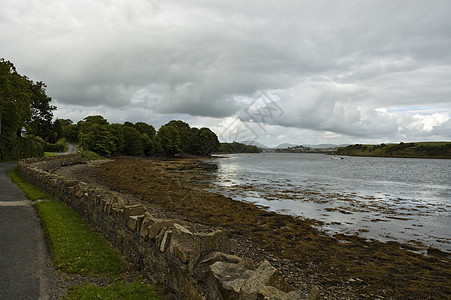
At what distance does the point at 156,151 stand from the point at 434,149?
147 m

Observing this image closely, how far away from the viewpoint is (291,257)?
9023 mm

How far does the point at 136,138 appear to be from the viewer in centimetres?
8688

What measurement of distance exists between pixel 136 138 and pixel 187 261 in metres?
88.0

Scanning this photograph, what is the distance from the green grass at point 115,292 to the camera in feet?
14.7

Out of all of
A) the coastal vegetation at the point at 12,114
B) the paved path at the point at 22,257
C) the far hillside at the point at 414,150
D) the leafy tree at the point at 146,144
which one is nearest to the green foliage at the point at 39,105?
the coastal vegetation at the point at 12,114

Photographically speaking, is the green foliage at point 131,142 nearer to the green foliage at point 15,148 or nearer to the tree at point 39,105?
the tree at point 39,105

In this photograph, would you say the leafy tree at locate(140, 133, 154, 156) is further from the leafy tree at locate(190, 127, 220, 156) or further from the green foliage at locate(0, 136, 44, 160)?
the green foliage at locate(0, 136, 44, 160)

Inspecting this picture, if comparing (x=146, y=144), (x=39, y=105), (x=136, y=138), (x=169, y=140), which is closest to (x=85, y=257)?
(x=39, y=105)

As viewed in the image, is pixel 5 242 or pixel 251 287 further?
pixel 5 242

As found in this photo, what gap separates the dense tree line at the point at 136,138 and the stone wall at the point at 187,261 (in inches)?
2738

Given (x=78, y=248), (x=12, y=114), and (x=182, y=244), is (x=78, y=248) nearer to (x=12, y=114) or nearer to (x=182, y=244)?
(x=182, y=244)

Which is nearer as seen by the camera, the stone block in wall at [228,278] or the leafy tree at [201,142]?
the stone block in wall at [228,278]

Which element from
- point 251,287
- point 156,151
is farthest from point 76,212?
point 156,151

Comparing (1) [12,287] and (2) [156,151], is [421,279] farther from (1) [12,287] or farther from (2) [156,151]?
(2) [156,151]
